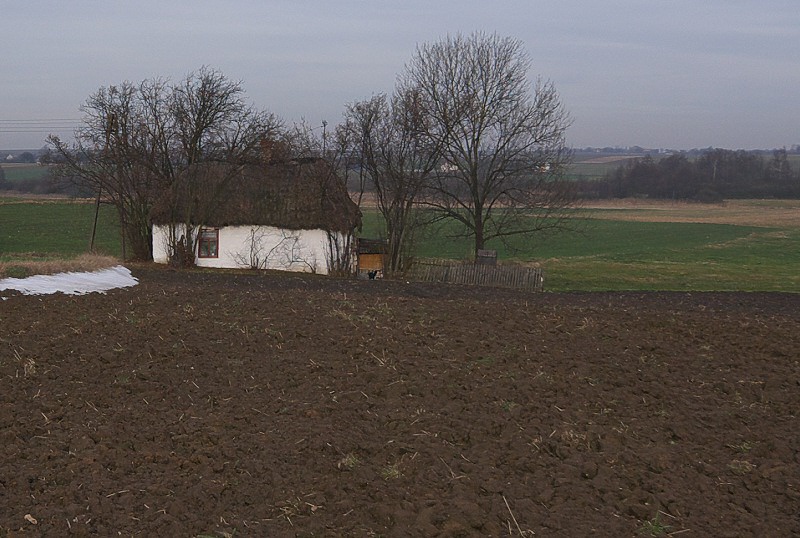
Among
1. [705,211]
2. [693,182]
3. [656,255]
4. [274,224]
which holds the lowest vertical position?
[656,255]

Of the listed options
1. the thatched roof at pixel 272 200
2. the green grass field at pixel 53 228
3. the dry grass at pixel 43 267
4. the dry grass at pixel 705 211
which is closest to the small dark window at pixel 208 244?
the thatched roof at pixel 272 200

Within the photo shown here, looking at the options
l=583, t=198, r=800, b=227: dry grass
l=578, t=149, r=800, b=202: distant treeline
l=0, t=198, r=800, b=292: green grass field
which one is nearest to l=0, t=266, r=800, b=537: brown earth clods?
l=0, t=198, r=800, b=292: green grass field

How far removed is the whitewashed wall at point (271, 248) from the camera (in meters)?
31.7

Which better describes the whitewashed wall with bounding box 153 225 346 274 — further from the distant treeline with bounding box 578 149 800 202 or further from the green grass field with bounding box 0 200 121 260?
the distant treeline with bounding box 578 149 800 202

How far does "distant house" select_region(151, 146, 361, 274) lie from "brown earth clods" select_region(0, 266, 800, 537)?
1870 centimetres

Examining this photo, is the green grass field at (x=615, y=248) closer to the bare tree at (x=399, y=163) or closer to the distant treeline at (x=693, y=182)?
the bare tree at (x=399, y=163)

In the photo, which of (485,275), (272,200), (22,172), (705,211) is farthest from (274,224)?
(22,172)

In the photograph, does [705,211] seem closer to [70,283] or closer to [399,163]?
[399,163]

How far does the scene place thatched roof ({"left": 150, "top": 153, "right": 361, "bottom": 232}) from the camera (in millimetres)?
31562

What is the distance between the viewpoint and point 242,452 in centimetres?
689

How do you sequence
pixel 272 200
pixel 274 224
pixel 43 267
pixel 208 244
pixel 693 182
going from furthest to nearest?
pixel 693 182 → pixel 208 244 → pixel 272 200 → pixel 274 224 → pixel 43 267

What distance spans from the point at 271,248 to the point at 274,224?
0.97 meters

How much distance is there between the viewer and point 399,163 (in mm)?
32438

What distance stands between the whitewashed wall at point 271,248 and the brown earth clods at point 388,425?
736 inches
